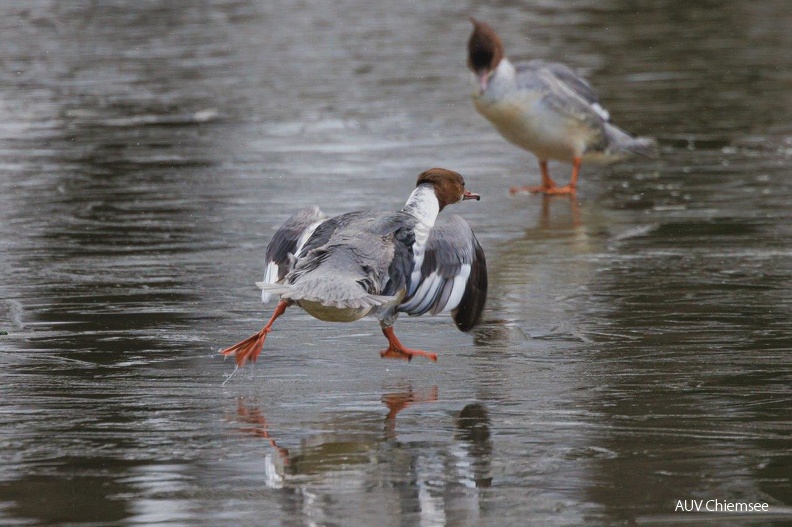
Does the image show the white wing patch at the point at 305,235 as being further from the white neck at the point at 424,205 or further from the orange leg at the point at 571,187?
the orange leg at the point at 571,187

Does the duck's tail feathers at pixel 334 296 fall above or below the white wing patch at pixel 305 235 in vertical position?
below

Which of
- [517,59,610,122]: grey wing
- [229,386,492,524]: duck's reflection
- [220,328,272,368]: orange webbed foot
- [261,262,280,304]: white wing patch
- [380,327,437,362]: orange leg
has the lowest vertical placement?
[229,386,492,524]: duck's reflection

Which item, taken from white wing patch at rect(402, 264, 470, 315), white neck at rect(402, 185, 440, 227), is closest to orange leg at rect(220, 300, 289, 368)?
white wing patch at rect(402, 264, 470, 315)

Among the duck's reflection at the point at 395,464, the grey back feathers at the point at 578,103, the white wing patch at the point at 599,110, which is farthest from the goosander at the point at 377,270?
the white wing patch at the point at 599,110

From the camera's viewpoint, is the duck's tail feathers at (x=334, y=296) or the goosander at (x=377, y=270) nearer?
the duck's tail feathers at (x=334, y=296)

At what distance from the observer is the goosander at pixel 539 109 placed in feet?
34.6

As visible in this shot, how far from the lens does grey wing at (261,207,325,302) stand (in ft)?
20.5

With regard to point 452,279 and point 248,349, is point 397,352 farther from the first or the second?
point 248,349

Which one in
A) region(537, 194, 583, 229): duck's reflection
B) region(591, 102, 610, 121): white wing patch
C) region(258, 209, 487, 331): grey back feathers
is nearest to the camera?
region(258, 209, 487, 331): grey back feathers

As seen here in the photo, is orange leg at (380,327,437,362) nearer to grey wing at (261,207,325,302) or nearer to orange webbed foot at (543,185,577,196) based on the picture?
grey wing at (261,207,325,302)

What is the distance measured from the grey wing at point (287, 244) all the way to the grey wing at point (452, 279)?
563 mm

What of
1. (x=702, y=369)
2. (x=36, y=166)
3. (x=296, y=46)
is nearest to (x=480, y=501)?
(x=702, y=369)

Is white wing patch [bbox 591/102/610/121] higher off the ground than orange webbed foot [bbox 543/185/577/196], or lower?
higher

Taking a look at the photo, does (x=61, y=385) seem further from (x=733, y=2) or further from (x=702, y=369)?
(x=733, y=2)
